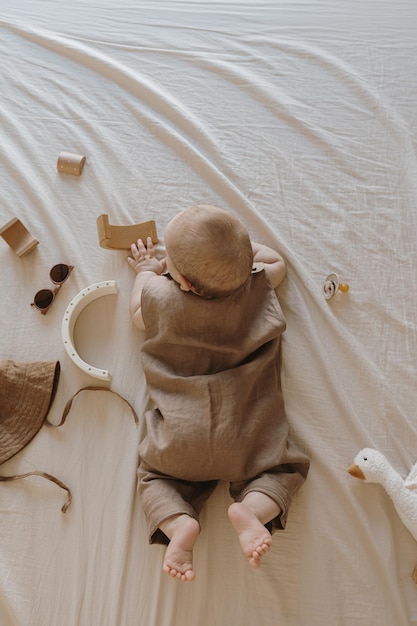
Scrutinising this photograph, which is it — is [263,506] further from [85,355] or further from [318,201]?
[318,201]

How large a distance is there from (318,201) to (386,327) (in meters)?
0.31

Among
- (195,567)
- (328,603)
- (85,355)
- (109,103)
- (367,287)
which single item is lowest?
(328,603)

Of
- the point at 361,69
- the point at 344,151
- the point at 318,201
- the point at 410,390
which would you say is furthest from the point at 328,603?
the point at 361,69

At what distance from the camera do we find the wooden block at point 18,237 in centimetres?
125

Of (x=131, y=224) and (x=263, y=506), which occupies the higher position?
(x=131, y=224)

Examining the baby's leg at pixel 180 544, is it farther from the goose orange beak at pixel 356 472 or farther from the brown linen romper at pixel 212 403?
the goose orange beak at pixel 356 472

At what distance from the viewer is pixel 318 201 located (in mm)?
1254

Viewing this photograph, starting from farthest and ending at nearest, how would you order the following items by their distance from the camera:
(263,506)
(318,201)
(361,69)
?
(361,69) → (318,201) → (263,506)

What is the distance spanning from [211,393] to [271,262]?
31 cm

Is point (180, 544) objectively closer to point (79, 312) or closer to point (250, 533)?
point (250, 533)

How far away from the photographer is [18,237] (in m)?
1.26

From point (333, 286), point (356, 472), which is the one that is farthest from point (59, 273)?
point (356, 472)

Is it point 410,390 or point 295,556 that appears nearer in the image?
point 295,556

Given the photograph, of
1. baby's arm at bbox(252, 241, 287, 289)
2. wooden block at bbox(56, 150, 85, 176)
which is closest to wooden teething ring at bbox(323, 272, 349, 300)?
baby's arm at bbox(252, 241, 287, 289)
